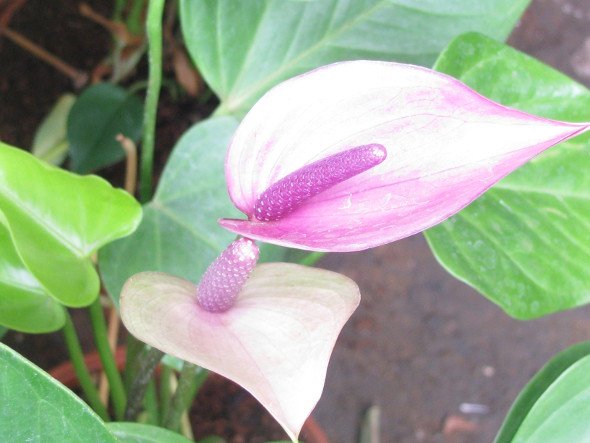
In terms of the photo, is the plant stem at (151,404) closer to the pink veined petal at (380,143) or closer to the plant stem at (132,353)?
the plant stem at (132,353)

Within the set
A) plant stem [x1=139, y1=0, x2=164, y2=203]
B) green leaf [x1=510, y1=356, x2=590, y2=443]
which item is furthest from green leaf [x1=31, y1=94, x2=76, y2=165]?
green leaf [x1=510, y1=356, x2=590, y2=443]

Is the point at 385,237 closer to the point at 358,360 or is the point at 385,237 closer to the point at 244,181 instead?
the point at 244,181

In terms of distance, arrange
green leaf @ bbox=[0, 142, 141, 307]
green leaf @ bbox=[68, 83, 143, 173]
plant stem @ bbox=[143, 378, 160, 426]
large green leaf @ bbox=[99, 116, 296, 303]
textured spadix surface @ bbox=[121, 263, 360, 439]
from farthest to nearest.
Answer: green leaf @ bbox=[68, 83, 143, 173] → plant stem @ bbox=[143, 378, 160, 426] → large green leaf @ bbox=[99, 116, 296, 303] → green leaf @ bbox=[0, 142, 141, 307] → textured spadix surface @ bbox=[121, 263, 360, 439]

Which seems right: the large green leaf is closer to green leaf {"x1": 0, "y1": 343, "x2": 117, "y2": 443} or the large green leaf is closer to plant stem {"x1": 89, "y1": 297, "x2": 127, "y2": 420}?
plant stem {"x1": 89, "y1": 297, "x2": 127, "y2": 420}

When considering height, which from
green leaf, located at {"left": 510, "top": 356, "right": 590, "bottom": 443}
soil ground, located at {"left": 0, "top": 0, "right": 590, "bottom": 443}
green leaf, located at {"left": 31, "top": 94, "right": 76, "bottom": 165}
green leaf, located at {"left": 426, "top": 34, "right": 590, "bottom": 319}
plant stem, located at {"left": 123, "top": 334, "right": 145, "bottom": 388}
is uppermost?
green leaf, located at {"left": 426, "top": 34, "right": 590, "bottom": 319}

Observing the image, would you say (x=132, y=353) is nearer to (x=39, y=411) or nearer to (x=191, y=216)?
(x=191, y=216)

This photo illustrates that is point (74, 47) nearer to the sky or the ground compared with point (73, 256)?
nearer to the ground

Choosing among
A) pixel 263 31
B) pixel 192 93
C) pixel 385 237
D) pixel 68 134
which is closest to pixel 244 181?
pixel 385 237
